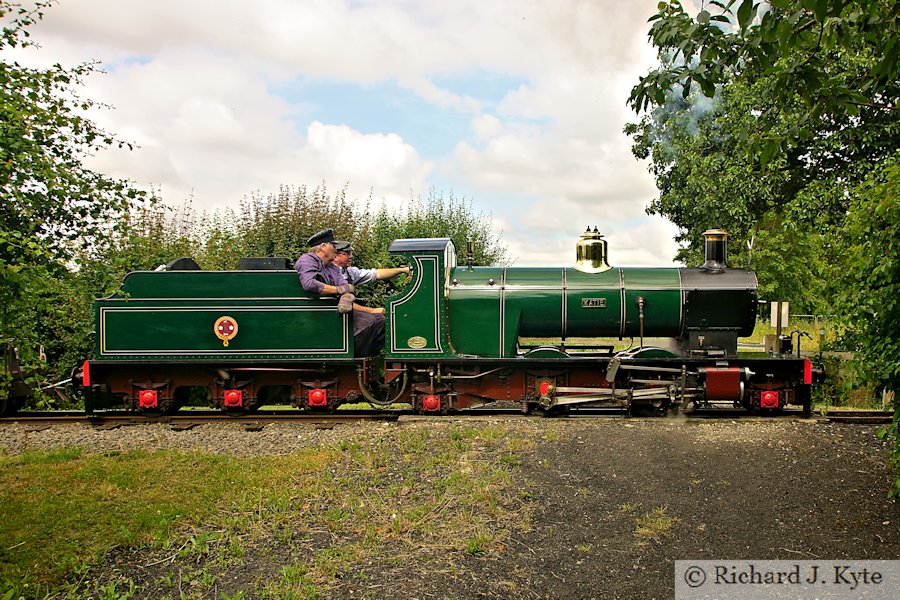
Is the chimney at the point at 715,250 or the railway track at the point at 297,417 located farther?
the chimney at the point at 715,250

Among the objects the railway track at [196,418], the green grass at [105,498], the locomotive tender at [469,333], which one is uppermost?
the locomotive tender at [469,333]

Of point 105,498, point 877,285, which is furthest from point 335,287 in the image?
point 877,285

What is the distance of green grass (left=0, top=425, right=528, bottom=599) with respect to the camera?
185 inches

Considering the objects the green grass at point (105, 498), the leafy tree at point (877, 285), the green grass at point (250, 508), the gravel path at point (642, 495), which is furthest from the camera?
the leafy tree at point (877, 285)

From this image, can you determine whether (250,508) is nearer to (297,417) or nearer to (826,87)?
(297,417)

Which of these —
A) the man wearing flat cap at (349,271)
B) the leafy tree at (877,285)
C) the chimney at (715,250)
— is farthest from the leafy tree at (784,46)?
the man wearing flat cap at (349,271)

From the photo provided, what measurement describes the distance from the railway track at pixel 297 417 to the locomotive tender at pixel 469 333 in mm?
216

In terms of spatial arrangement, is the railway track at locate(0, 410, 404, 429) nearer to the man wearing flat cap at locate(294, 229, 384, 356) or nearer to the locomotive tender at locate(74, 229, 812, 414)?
the locomotive tender at locate(74, 229, 812, 414)

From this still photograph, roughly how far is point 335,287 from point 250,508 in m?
4.13

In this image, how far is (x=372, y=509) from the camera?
570cm

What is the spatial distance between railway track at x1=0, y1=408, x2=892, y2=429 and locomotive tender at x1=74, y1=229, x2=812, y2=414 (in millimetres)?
216

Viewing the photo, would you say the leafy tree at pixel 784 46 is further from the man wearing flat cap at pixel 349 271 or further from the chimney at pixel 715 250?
the man wearing flat cap at pixel 349 271

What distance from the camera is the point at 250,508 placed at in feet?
19.0

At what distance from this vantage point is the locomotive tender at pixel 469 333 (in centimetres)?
935
